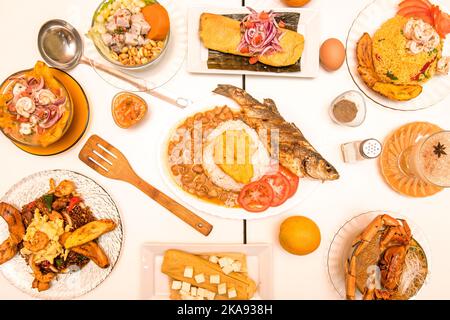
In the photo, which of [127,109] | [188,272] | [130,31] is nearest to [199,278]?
[188,272]

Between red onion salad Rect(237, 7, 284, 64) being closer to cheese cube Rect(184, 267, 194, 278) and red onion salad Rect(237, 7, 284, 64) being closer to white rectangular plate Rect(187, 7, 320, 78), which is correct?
white rectangular plate Rect(187, 7, 320, 78)

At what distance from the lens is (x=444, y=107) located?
1639 millimetres

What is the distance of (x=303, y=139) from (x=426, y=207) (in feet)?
1.98

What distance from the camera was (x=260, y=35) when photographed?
1.50m

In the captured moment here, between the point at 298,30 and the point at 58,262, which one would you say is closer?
the point at 58,262

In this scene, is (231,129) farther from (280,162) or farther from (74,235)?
(74,235)

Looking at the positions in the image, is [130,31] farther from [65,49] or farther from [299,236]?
[299,236]

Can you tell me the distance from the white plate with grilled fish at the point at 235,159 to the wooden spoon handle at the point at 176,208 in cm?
4

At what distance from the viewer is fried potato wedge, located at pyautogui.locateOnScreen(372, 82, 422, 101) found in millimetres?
1521

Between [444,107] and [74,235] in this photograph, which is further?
[444,107]

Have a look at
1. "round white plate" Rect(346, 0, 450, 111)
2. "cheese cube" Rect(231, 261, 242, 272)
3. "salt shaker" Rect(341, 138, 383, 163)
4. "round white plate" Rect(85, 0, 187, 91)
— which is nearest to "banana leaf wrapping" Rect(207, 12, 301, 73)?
"round white plate" Rect(85, 0, 187, 91)

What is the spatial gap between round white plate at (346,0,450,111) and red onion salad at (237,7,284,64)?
0.32m

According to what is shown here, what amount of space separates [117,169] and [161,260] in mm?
409

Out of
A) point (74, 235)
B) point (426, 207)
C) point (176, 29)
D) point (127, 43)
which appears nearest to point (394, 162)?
point (426, 207)
